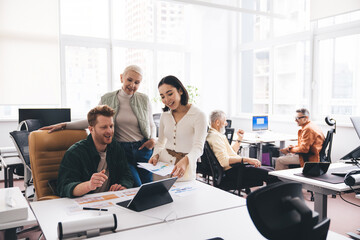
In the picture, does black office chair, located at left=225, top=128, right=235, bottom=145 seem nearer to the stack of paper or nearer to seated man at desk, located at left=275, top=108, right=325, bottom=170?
seated man at desk, located at left=275, top=108, right=325, bottom=170

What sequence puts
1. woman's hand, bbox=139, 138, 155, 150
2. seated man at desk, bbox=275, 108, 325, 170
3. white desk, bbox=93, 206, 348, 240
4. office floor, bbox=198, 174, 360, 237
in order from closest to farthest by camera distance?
white desk, bbox=93, 206, 348, 240 < woman's hand, bbox=139, 138, 155, 150 < office floor, bbox=198, 174, 360, 237 < seated man at desk, bbox=275, 108, 325, 170

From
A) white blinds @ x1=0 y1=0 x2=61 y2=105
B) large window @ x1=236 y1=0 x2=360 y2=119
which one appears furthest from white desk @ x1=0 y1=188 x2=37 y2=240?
large window @ x1=236 y1=0 x2=360 y2=119

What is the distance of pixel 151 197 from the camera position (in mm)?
1717

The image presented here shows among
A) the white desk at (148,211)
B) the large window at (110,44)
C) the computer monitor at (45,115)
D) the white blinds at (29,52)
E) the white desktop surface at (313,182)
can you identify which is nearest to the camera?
the white desk at (148,211)

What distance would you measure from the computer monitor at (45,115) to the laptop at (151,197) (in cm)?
263

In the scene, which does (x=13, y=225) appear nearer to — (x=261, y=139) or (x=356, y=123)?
(x=356, y=123)

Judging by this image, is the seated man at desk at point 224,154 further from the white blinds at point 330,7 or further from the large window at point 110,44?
the large window at point 110,44

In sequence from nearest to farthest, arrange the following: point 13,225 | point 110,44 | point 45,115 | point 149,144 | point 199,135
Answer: point 13,225, point 199,135, point 149,144, point 45,115, point 110,44

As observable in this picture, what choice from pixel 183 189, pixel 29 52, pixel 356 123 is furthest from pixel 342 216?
pixel 29 52

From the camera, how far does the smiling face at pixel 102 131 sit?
2104mm

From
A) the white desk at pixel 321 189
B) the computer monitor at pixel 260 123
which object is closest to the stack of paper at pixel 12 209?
the white desk at pixel 321 189

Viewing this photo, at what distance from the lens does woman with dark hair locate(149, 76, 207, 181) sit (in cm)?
223

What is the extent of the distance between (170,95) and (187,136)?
0.32m

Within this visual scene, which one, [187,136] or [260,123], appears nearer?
[187,136]
